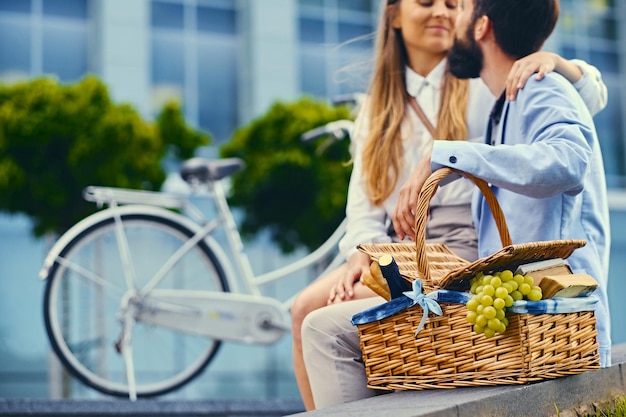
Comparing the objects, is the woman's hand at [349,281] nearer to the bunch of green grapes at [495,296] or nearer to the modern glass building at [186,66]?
the bunch of green grapes at [495,296]

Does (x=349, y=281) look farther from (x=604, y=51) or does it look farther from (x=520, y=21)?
(x=604, y=51)

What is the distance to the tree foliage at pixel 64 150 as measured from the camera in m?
6.51

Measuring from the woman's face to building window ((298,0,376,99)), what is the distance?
1020cm

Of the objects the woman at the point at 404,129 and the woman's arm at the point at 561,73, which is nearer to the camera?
the woman's arm at the point at 561,73

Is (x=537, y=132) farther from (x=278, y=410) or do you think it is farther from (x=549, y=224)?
(x=278, y=410)

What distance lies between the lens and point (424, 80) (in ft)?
9.24

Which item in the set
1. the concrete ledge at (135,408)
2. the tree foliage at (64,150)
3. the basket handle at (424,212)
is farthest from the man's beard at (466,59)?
the tree foliage at (64,150)

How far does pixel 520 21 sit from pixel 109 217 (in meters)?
2.39

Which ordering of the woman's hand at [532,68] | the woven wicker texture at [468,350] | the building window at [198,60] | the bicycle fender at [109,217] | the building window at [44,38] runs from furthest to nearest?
the building window at [198,60] < the building window at [44,38] < the bicycle fender at [109,217] < the woman's hand at [532,68] < the woven wicker texture at [468,350]

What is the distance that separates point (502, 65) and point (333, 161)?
4.83m

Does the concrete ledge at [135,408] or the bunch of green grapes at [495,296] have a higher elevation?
the bunch of green grapes at [495,296]

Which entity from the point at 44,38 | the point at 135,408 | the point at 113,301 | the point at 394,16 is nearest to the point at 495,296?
the point at 394,16

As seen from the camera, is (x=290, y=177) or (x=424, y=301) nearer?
(x=424, y=301)

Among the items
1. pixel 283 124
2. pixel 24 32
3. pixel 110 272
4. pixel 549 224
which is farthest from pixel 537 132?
pixel 24 32
